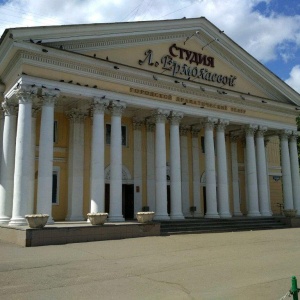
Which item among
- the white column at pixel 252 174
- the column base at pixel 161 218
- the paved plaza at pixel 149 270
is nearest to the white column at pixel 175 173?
the column base at pixel 161 218

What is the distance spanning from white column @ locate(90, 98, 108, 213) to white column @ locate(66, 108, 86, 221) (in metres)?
2.79

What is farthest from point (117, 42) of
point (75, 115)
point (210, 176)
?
point (210, 176)

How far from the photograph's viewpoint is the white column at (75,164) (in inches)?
850

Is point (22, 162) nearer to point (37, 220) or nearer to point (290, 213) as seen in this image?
point (37, 220)

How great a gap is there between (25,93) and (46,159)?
10.2 ft

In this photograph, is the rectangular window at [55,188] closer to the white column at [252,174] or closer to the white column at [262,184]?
the white column at [252,174]

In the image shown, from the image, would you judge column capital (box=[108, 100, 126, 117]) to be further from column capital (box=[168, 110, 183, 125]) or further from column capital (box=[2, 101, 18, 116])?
column capital (box=[2, 101, 18, 116])

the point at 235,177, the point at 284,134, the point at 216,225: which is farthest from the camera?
the point at 235,177

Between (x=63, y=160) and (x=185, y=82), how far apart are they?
851 centimetres

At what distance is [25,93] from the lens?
1733cm

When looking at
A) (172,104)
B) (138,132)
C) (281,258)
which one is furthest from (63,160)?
(281,258)

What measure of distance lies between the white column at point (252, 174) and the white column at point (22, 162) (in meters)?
14.9

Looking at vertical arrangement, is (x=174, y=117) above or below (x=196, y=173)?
above

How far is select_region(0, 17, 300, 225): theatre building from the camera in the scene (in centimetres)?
1781
